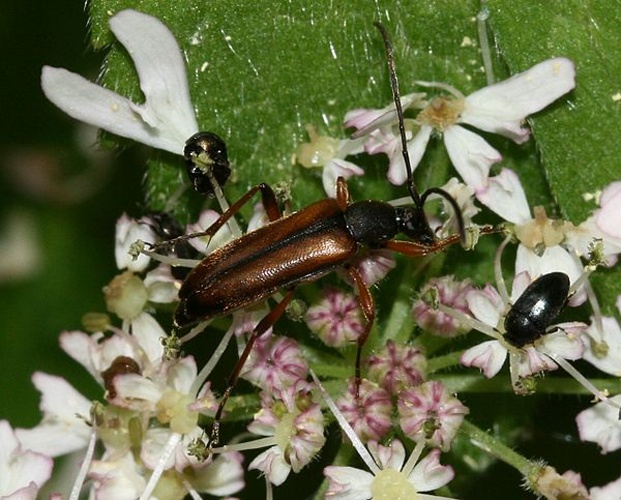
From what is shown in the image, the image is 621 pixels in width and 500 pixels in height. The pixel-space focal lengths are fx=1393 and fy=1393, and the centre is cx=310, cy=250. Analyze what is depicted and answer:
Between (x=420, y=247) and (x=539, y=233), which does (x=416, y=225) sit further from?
(x=539, y=233)

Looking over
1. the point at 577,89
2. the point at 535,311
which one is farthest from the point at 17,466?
the point at 577,89

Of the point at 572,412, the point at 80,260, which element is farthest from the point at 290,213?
the point at 80,260

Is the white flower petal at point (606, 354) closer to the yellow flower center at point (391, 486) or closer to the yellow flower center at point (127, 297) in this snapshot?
the yellow flower center at point (391, 486)

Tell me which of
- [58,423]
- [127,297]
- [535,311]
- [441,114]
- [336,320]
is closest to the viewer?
[535,311]

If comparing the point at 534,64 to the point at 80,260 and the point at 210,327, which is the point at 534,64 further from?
the point at 80,260

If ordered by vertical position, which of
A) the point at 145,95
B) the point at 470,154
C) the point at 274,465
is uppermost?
the point at 145,95

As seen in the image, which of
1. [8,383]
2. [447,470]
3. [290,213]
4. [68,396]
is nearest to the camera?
[447,470]

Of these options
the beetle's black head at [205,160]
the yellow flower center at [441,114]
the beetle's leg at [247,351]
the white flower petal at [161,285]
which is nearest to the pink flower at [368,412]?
the beetle's leg at [247,351]
